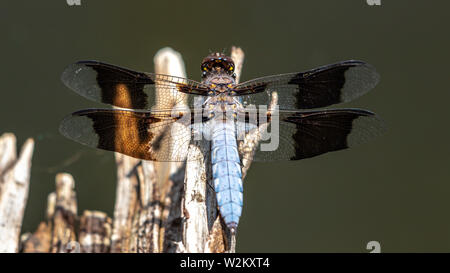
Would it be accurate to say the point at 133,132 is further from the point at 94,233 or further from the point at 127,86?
the point at 94,233

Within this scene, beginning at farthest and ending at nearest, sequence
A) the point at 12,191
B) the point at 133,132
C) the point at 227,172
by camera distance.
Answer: the point at 12,191
the point at 133,132
the point at 227,172

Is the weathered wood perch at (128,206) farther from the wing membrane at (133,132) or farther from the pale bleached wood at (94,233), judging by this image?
the wing membrane at (133,132)

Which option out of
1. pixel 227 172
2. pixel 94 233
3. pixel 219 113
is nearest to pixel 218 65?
pixel 219 113

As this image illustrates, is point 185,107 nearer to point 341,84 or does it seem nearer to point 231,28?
point 341,84

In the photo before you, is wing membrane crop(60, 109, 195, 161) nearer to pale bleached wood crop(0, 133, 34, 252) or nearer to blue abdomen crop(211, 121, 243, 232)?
blue abdomen crop(211, 121, 243, 232)
